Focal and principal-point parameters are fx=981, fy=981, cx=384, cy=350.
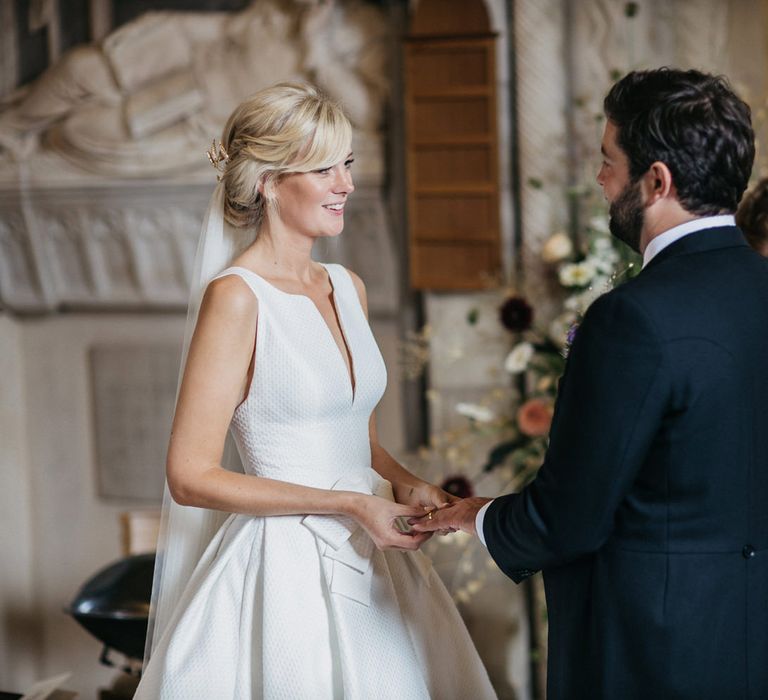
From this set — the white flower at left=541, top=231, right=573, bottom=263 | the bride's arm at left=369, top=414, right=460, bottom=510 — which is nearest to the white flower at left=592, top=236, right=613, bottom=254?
the white flower at left=541, top=231, right=573, bottom=263

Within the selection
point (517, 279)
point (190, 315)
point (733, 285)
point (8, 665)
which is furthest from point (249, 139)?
point (8, 665)

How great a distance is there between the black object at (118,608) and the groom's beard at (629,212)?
1.88m

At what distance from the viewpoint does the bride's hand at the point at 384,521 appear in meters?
1.78

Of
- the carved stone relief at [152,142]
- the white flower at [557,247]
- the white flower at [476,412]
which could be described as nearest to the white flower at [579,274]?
the white flower at [557,247]

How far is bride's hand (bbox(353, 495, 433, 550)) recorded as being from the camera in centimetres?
178

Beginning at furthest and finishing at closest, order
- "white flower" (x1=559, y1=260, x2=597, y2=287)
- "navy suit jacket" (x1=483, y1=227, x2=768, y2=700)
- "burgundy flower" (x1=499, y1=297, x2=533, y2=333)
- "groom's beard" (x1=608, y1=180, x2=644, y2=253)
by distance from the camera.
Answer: "burgundy flower" (x1=499, y1=297, x2=533, y2=333)
"white flower" (x1=559, y1=260, x2=597, y2=287)
"groom's beard" (x1=608, y1=180, x2=644, y2=253)
"navy suit jacket" (x1=483, y1=227, x2=768, y2=700)

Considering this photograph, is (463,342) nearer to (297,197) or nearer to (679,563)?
(297,197)

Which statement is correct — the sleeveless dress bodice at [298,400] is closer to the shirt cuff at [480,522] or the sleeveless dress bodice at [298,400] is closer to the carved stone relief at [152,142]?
the shirt cuff at [480,522]

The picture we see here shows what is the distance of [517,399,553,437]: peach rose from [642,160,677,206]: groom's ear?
175cm

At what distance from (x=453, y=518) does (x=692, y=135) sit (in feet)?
2.52

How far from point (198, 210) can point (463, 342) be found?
4.17ft

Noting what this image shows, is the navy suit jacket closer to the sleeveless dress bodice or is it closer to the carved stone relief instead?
the sleeveless dress bodice

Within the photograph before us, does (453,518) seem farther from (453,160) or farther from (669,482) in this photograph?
(453,160)

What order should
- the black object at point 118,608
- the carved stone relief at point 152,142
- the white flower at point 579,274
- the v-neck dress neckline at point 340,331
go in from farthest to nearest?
1. the carved stone relief at point 152,142
2. the white flower at point 579,274
3. the black object at point 118,608
4. the v-neck dress neckline at point 340,331
